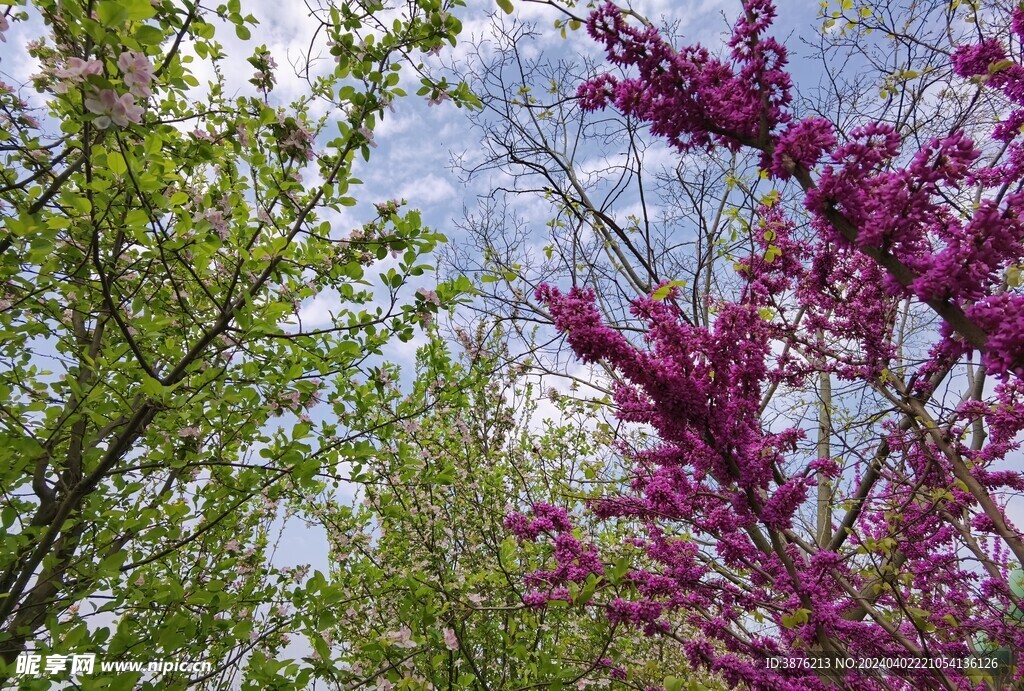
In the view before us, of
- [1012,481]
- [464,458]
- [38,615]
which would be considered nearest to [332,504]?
[464,458]

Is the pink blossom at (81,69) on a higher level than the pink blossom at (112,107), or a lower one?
higher

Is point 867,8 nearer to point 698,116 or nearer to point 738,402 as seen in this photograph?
point 698,116

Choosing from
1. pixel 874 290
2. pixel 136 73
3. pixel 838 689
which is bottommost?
pixel 838 689

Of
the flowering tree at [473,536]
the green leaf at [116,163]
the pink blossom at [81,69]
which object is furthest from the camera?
the flowering tree at [473,536]

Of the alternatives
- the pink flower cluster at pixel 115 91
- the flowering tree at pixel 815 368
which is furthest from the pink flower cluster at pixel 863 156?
the pink flower cluster at pixel 115 91

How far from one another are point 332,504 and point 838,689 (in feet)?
15.5

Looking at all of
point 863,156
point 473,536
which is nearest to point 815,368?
point 863,156

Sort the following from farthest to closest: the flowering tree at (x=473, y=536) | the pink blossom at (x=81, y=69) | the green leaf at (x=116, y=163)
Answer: the flowering tree at (x=473, y=536) < the green leaf at (x=116, y=163) < the pink blossom at (x=81, y=69)

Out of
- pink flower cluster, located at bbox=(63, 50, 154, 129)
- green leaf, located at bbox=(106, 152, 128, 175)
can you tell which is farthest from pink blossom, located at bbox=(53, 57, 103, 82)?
green leaf, located at bbox=(106, 152, 128, 175)

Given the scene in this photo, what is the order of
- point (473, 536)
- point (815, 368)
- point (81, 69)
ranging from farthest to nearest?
point (473, 536), point (815, 368), point (81, 69)

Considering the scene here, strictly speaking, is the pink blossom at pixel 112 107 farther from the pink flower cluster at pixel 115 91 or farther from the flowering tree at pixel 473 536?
the flowering tree at pixel 473 536

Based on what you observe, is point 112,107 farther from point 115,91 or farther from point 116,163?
point 116,163

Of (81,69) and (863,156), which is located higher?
(863,156)

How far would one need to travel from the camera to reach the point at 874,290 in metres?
4.10
